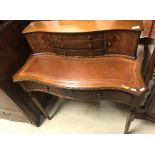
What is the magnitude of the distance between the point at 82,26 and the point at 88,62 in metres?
0.25

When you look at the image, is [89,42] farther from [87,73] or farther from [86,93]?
[86,93]

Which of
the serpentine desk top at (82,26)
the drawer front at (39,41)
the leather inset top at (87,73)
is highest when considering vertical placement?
the serpentine desk top at (82,26)

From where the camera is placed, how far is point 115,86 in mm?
965

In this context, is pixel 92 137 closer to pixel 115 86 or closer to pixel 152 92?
pixel 115 86

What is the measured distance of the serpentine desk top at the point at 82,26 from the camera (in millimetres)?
996

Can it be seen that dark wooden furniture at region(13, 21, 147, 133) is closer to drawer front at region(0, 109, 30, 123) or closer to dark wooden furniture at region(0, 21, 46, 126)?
dark wooden furniture at region(0, 21, 46, 126)

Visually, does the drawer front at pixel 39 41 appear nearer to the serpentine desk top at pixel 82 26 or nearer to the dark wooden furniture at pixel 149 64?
the serpentine desk top at pixel 82 26

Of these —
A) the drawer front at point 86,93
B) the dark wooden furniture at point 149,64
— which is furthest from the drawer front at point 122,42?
the drawer front at point 86,93

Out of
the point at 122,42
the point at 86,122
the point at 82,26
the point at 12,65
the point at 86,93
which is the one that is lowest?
the point at 86,122

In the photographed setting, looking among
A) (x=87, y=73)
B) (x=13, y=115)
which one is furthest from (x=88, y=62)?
(x=13, y=115)

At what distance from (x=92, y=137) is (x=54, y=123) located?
3.38ft

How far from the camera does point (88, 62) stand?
3.81ft

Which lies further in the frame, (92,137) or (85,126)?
(85,126)

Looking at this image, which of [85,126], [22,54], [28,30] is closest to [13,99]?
[22,54]
